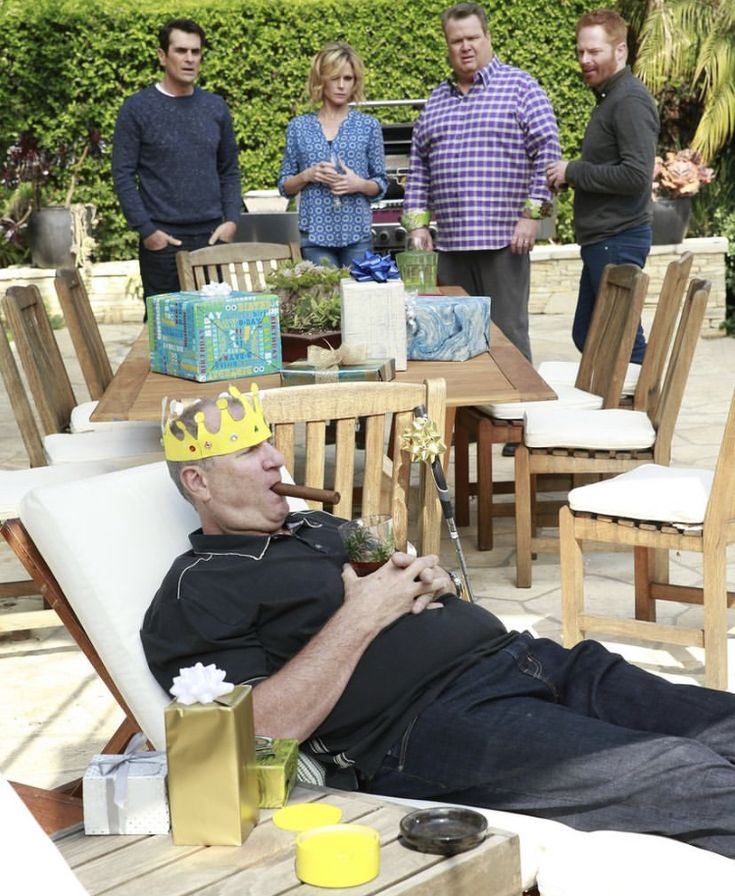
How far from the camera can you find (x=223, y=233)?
6934mm

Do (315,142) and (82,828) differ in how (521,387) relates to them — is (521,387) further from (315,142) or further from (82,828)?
(315,142)

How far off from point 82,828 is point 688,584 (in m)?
3.13

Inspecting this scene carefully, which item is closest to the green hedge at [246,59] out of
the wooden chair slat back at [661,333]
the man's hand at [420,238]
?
the man's hand at [420,238]

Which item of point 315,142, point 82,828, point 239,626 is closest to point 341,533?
point 239,626

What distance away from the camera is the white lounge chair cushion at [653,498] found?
144 inches

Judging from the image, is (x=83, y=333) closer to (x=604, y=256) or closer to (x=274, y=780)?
(x=604, y=256)

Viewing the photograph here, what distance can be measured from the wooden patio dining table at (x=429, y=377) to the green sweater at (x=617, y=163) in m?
1.81

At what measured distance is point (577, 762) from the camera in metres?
2.32

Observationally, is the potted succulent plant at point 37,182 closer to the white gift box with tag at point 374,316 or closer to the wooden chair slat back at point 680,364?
the wooden chair slat back at point 680,364

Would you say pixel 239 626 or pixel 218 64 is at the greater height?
pixel 218 64

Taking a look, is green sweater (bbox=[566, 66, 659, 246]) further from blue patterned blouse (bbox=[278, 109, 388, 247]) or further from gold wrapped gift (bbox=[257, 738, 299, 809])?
gold wrapped gift (bbox=[257, 738, 299, 809])

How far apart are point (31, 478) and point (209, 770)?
8.02 ft

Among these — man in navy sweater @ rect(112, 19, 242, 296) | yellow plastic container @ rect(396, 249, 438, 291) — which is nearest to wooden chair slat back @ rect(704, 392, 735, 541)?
yellow plastic container @ rect(396, 249, 438, 291)

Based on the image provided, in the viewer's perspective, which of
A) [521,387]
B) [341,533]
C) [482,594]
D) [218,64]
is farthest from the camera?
[218,64]
